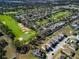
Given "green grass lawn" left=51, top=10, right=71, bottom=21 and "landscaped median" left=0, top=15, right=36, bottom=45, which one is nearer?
"landscaped median" left=0, top=15, right=36, bottom=45

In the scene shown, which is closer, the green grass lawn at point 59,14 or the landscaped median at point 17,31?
the landscaped median at point 17,31

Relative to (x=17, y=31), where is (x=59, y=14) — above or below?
below

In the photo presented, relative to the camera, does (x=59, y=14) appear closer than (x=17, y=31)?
No

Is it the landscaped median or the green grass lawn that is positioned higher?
the landscaped median

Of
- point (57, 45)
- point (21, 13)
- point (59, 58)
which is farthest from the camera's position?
point (21, 13)

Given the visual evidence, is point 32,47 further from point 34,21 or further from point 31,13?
point 31,13

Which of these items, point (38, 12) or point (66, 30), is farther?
point (38, 12)

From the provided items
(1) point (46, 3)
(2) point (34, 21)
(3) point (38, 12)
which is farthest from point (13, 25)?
(1) point (46, 3)

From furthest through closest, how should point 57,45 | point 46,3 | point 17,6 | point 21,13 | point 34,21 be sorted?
point 46,3
point 17,6
point 21,13
point 34,21
point 57,45
